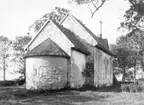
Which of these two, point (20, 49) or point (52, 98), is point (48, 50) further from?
point (20, 49)

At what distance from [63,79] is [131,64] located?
44311 millimetres

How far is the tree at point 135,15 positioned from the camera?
25503mm

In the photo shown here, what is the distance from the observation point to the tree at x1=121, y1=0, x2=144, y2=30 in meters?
25.5

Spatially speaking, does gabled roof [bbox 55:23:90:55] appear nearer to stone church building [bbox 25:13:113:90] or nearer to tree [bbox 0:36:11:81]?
stone church building [bbox 25:13:113:90]

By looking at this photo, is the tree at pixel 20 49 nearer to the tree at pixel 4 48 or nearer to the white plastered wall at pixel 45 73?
the tree at pixel 4 48

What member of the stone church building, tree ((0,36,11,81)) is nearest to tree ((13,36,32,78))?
tree ((0,36,11,81))

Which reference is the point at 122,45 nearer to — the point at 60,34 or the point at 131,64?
the point at 131,64

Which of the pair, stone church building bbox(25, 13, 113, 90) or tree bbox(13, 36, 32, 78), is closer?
stone church building bbox(25, 13, 113, 90)

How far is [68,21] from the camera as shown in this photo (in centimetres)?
3675

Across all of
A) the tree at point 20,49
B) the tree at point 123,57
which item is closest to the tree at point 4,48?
the tree at point 20,49

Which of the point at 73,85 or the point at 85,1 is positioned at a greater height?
the point at 85,1

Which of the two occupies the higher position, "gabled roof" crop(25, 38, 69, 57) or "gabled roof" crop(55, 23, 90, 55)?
"gabled roof" crop(55, 23, 90, 55)

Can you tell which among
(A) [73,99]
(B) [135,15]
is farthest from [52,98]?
(B) [135,15]

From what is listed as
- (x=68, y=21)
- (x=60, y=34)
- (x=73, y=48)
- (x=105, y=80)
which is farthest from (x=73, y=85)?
(x=105, y=80)
